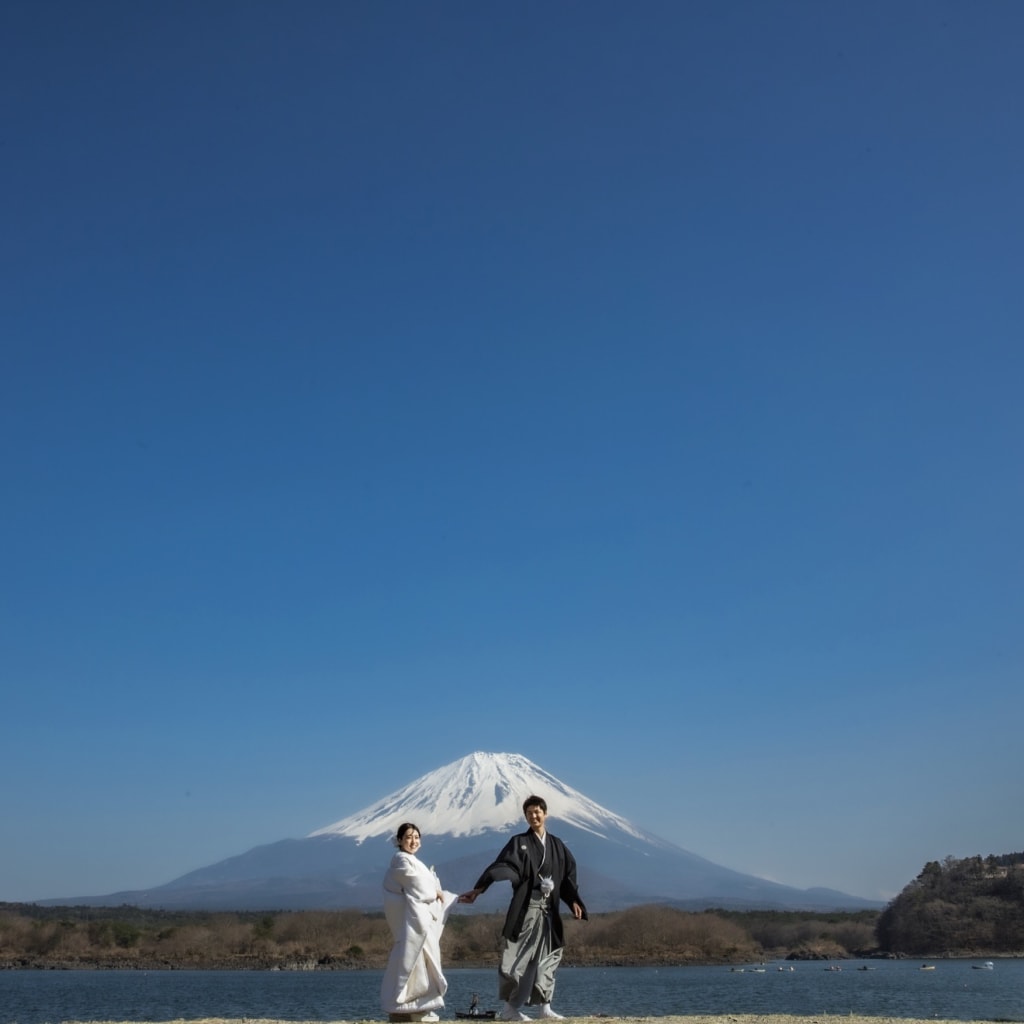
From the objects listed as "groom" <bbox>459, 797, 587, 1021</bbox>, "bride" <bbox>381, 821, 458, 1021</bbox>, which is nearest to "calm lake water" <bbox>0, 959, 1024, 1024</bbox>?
"groom" <bbox>459, 797, 587, 1021</bbox>

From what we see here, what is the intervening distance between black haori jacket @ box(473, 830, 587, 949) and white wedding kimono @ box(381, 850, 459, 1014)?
0.55 m

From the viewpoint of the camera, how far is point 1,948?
4166 inches

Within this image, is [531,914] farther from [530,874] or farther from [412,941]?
[412,941]

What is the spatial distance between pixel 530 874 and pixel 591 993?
5179cm

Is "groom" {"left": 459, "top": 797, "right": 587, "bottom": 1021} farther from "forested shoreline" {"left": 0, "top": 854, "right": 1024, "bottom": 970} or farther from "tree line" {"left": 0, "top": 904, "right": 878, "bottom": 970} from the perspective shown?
"tree line" {"left": 0, "top": 904, "right": 878, "bottom": 970}

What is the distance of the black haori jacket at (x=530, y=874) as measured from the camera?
36.2ft

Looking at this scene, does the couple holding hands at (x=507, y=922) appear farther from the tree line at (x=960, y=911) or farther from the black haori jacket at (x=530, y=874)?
the tree line at (x=960, y=911)

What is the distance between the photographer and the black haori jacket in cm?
1104

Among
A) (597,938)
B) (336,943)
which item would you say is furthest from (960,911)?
(336,943)

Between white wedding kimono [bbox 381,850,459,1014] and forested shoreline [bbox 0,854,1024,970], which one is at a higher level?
white wedding kimono [bbox 381,850,459,1014]

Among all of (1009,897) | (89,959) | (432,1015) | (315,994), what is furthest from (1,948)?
(432,1015)

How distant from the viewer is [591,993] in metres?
58.6

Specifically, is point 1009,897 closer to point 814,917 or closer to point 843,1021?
point 814,917

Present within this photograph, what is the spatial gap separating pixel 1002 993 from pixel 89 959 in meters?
83.5
